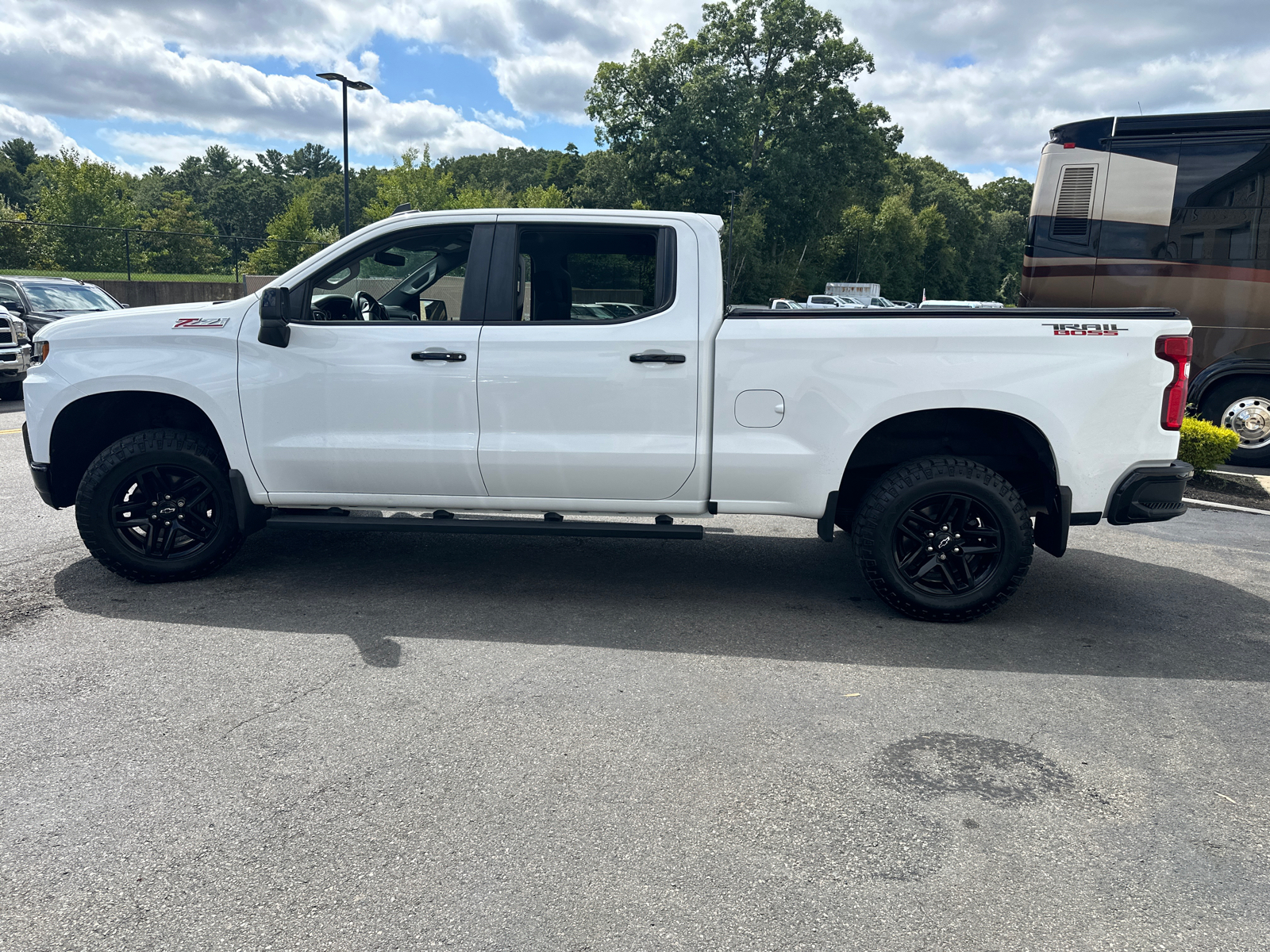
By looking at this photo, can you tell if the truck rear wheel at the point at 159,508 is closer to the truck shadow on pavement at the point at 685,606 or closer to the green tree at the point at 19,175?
the truck shadow on pavement at the point at 685,606

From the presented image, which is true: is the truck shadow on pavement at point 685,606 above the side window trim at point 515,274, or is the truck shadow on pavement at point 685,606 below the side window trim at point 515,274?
below

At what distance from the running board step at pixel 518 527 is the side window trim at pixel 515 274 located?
1.05m

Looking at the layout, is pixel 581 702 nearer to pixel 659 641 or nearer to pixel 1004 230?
pixel 659 641

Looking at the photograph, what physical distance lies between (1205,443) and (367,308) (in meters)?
7.63

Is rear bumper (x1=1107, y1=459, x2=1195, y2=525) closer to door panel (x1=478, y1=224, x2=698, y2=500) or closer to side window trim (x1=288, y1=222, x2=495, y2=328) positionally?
door panel (x1=478, y1=224, x2=698, y2=500)

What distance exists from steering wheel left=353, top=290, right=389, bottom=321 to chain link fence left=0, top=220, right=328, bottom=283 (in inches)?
860

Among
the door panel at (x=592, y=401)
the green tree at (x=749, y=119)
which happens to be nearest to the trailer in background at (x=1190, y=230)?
the door panel at (x=592, y=401)

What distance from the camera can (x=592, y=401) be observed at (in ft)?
16.2

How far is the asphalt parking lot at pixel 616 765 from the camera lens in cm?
258

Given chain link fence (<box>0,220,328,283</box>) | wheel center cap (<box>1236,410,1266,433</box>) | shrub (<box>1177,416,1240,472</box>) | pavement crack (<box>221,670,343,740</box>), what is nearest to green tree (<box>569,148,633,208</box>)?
chain link fence (<box>0,220,328,283</box>)

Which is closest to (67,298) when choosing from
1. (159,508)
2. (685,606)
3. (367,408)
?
(159,508)

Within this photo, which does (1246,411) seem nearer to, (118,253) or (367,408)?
(367,408)

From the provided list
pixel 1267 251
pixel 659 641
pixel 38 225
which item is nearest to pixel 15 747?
pixel 659 641

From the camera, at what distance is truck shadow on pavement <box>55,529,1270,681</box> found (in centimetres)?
465
